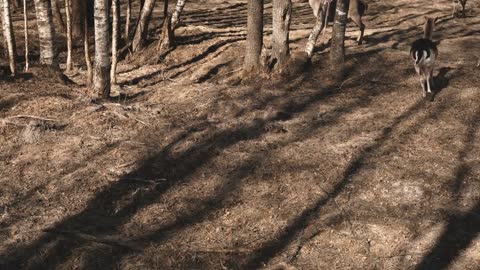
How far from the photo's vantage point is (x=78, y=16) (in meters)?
19.3

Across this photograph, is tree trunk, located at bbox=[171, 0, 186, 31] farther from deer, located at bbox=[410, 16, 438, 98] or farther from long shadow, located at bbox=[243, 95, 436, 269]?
long shadow, located at bbox=[243, 95, 436, 269]

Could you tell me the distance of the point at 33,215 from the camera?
7.93m

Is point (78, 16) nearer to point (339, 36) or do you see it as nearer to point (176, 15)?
point (176, 15)

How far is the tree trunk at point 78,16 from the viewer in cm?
1877

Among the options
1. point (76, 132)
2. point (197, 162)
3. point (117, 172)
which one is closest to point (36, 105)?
point (76, 132)

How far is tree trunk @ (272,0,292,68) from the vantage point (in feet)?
43.7

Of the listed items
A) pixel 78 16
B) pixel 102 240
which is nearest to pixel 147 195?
pixel 102 240

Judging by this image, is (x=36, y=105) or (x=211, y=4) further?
(x=211, y=4)

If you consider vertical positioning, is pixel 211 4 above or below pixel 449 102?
below

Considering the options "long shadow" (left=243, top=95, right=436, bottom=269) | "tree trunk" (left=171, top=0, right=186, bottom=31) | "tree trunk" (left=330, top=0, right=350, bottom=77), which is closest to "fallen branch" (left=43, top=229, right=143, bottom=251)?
"long shadow" (left=243, top=95, right=436, bottom=269)

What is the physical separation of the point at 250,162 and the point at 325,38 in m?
8.96

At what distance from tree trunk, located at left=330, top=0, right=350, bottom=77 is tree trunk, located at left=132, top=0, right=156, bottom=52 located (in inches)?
249

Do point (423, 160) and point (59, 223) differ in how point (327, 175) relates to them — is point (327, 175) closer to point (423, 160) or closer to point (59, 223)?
point (423, 160)

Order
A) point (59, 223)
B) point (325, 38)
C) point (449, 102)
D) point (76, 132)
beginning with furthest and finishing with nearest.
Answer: point (325, 38) → point (449, 102) → point (76, 132) → point (59, 223)
